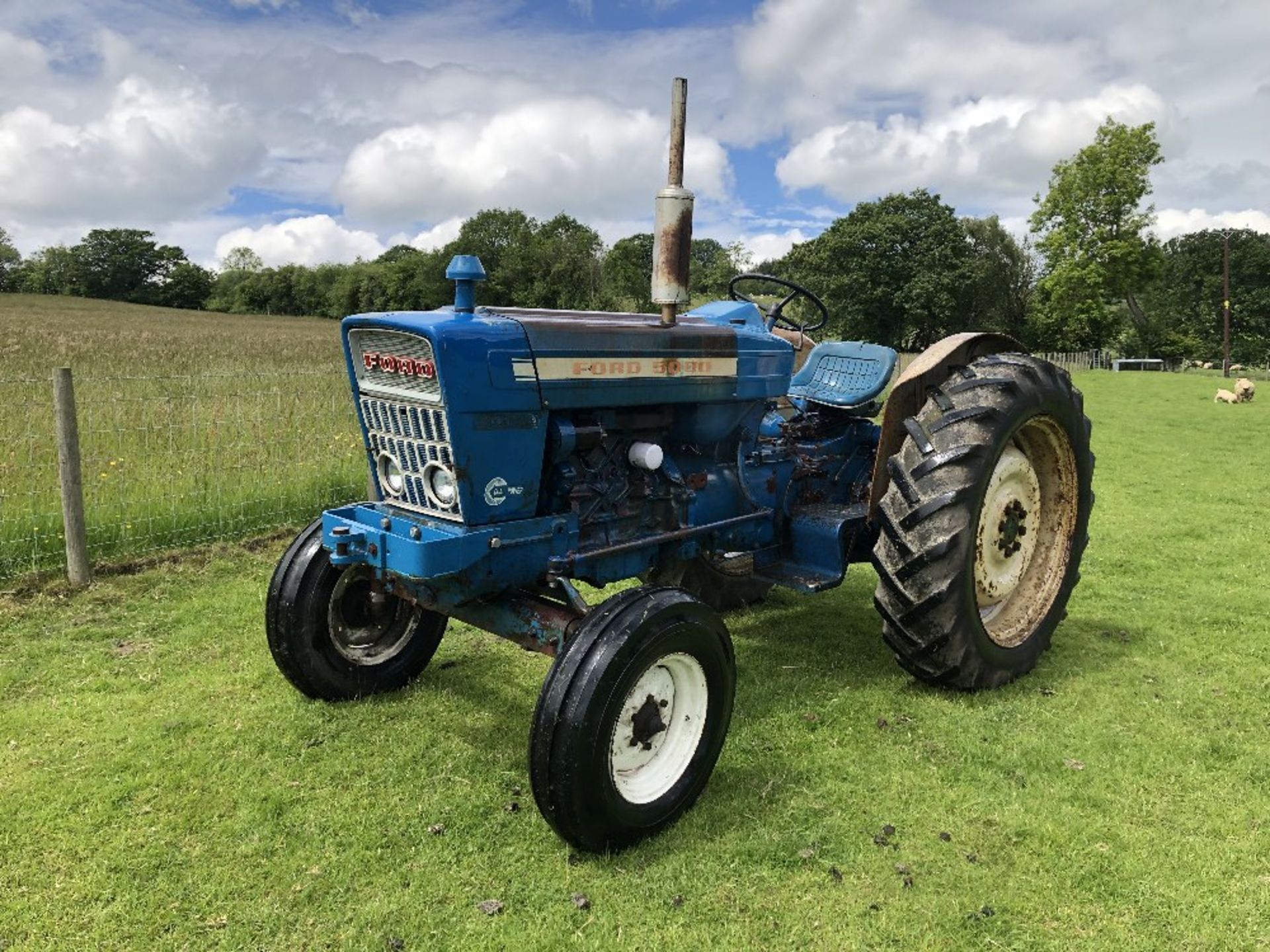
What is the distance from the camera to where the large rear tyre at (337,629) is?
3762 millimetres

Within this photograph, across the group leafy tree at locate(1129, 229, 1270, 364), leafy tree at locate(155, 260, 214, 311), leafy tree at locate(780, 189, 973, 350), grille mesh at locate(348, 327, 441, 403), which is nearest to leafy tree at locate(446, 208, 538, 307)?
leafy tree at locate(780, 189, 973, 350)

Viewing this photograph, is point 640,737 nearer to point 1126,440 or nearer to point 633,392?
point 633,392

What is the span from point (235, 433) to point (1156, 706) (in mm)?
6306

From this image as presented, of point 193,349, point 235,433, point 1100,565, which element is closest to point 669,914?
point 1100,565

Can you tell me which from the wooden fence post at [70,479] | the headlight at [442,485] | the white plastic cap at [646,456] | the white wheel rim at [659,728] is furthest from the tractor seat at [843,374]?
the wooden fence post at [70,479]

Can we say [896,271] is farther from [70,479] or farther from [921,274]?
[70,479]

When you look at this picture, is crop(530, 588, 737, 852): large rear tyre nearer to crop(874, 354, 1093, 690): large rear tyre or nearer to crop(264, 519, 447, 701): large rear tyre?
crop(874, 354, 1093, 690): large rear tyre

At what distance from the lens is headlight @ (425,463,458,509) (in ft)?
10.5

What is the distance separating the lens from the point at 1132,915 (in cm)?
267

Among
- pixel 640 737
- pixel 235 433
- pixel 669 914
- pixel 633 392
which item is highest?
pixel 633 392

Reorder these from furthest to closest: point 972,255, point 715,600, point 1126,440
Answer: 1. point 972,255
2. point 1126,440
3. point 715,600

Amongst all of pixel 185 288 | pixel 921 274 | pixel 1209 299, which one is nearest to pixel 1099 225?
pixel 921 274

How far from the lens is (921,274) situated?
4600 cm

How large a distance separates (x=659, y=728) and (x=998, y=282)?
5570 centimetres
